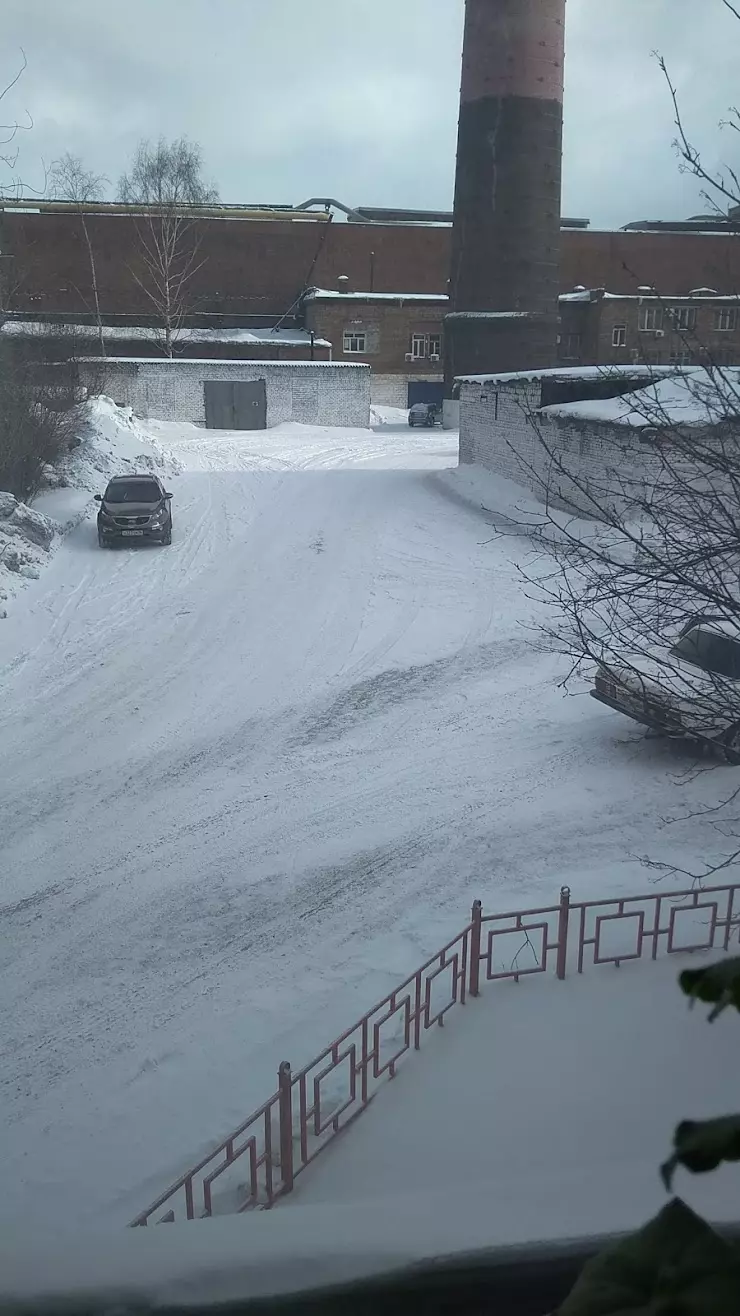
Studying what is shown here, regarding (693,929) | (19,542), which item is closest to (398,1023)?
(693,929)

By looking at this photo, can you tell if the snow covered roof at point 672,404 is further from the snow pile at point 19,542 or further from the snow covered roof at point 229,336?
the snow covered roof at point 229,336

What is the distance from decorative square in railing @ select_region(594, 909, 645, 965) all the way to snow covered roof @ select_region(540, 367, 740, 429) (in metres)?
3.13

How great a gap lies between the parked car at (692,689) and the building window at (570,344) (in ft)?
119

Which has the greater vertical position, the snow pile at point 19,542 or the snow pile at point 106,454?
the snow pile at point 106,454

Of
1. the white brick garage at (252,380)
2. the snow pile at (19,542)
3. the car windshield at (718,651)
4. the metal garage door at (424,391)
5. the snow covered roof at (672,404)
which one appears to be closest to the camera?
the snow covered roof at (672,404)

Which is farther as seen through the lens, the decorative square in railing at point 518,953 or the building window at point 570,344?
the building window at point 570,344

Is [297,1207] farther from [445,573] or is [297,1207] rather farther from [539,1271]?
[445,573]

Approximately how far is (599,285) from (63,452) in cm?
3559

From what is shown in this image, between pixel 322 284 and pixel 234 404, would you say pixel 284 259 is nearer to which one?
pixel 322 284

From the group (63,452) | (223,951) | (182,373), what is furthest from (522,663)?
(182,373)

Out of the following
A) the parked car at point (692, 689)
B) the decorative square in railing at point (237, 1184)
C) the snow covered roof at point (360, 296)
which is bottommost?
the decorative square in railing at point (237, 1184)

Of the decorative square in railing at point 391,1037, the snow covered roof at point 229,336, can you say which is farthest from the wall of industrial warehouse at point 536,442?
the snow covered roof at point 229,336

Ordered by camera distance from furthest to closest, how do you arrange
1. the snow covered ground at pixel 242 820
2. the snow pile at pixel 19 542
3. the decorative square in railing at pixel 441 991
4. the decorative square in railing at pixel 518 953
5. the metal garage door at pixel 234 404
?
the metal garage door at pixel 234 404 < the snow pile at pixel 19 542 < the decorative square in railing at pixel 518 953 < the decorative square in railing at pixel 441 991 < the snow covered ground at pixel 242 820

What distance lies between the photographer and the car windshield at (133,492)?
1836 cm
